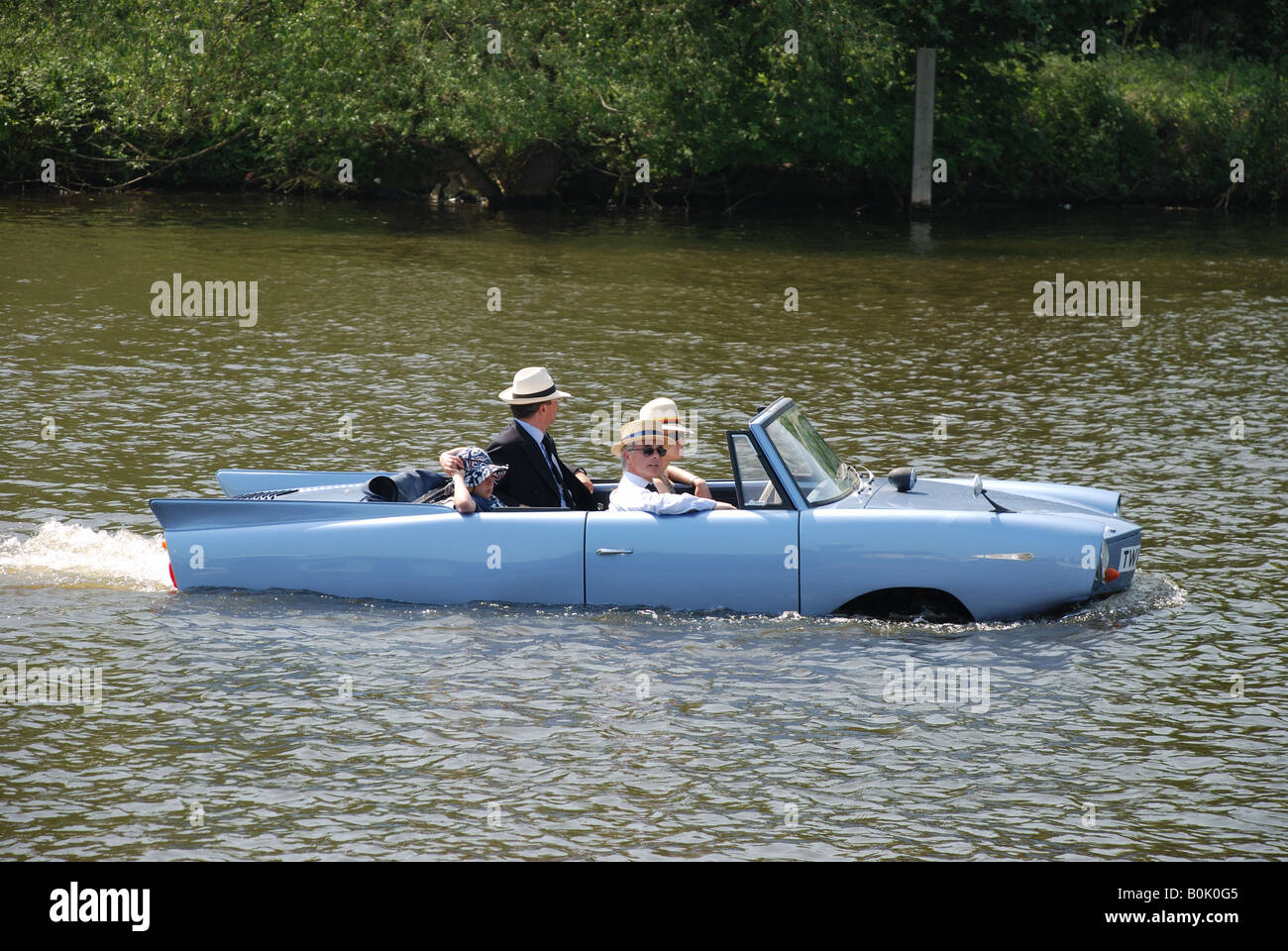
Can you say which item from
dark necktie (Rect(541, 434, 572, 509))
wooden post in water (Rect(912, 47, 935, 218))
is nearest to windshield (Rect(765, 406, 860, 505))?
dark necktie (Rect(541, 434, 572, 509))

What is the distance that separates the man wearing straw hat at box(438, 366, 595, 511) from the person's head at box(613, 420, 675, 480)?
1.64ft

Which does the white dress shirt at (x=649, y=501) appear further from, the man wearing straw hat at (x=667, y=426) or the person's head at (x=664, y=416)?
the person's head at (x=664, y=416)

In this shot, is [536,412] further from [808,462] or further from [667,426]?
[808,462]

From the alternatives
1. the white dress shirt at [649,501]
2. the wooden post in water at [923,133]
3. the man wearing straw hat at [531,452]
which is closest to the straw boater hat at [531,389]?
the man wearing straw hat at [531,452]

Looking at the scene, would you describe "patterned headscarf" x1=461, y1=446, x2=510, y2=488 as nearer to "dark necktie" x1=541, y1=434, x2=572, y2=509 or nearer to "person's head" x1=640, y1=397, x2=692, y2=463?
"dark necktie" x1=541, y1=434, x2=572, y2=509

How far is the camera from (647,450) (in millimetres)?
8930

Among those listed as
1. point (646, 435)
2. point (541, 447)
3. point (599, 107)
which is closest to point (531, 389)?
point (541, 447)

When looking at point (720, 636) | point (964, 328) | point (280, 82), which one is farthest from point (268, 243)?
point (720, 636)

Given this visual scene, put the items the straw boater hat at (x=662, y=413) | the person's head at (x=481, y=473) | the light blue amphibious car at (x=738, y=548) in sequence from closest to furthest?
the light blue amphibious car at (x=738, y=548), the straw boater hat at (x=662, y=413), the person's head at (x=481, y=473)

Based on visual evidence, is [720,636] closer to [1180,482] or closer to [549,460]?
[549,460]

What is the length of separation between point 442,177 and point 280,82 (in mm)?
3954

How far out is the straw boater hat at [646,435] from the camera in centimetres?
895

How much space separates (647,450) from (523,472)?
0.78 m

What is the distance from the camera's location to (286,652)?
8492 mm
